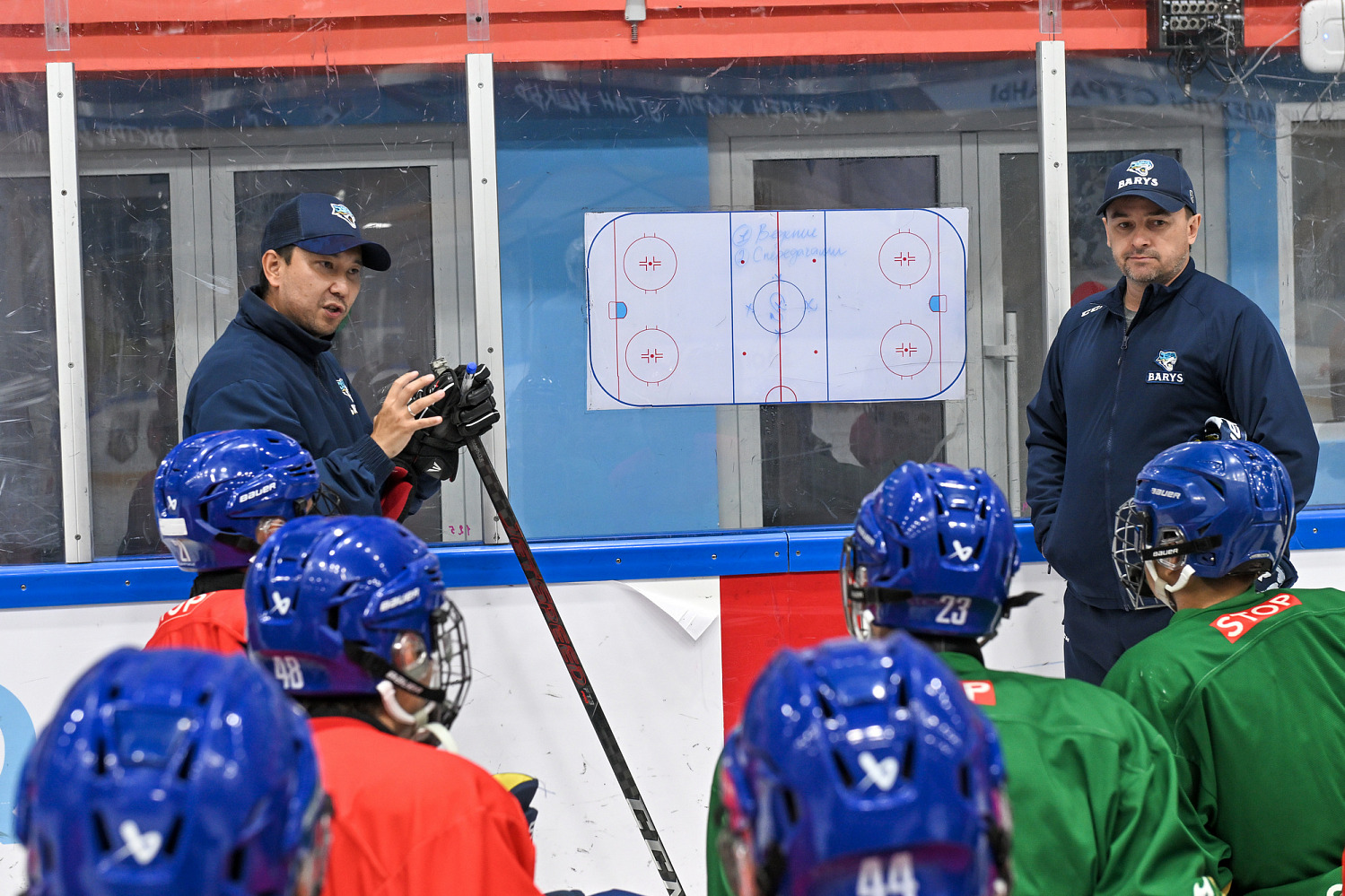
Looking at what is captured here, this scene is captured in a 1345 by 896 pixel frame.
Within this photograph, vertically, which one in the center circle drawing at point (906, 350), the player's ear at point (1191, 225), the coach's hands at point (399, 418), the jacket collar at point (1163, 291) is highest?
the player's ear at point (1191, 225)

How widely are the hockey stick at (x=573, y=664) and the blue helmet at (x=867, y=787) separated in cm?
223

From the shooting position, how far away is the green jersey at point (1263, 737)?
69.1 inches

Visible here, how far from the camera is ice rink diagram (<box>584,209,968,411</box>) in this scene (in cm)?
349

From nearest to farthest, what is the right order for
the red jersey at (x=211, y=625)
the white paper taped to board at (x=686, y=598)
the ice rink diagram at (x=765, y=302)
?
the red jersey at (x=211, y=625), the white paper taped to board at (x=686, y=598), the ice rink diagram at (x=765, y=302)

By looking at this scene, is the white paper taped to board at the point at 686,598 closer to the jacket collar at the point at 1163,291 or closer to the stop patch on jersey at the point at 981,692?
the jacket collar at the point at 1163,291

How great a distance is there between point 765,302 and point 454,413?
1.04 m

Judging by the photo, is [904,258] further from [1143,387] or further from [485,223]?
[485,223]

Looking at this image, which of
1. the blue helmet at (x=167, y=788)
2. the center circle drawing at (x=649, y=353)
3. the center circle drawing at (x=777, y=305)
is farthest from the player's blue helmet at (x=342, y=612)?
the center circle drawing at (x=777, y=305)

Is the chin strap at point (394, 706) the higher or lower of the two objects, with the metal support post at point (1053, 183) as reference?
lower

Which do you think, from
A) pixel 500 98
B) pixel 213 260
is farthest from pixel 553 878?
pixel 500 98

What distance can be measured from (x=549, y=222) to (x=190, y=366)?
1.13 metres

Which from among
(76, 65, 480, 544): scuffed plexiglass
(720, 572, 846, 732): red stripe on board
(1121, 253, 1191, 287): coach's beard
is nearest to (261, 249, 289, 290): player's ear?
(76, 65, 480, 544): scuffed plexiglass

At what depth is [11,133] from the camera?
337cm

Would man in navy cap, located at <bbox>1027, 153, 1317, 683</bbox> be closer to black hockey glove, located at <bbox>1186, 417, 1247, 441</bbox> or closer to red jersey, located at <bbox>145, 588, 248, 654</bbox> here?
black hockey glove, located at <bbox>1186, 417, 1247, 441</bbox>
